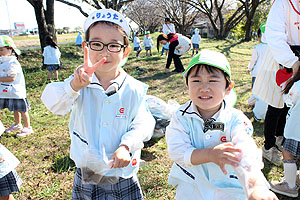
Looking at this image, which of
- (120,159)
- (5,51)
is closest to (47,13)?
(5,51)

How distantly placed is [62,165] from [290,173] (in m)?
2.51

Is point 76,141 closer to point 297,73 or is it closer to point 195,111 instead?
point 195,111

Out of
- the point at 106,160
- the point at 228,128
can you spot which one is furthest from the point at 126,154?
the point at 228,128

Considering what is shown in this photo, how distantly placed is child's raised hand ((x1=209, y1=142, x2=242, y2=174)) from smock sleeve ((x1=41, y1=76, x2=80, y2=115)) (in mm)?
792

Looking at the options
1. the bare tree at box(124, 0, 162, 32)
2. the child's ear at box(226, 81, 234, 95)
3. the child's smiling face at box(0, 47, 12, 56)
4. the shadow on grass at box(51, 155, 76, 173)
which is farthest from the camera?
the bare tree at box(124, 0, 162, 32)

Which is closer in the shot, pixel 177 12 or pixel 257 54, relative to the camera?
pixel 257 54

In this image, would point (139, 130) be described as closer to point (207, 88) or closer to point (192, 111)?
point (192, 111)

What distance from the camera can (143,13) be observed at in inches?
1451

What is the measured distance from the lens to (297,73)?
6.78ft

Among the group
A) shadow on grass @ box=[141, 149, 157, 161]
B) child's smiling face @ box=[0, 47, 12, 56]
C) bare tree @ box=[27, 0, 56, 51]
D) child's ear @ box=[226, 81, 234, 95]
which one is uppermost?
bare tree @ box=[27, 0, 56, 51]

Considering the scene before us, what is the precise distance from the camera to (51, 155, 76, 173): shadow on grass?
290 centimetres

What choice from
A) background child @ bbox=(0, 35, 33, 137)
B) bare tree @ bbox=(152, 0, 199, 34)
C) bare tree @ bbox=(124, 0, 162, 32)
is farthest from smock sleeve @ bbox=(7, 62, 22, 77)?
bare tree @ bbox=(124, 0, 162, 32)

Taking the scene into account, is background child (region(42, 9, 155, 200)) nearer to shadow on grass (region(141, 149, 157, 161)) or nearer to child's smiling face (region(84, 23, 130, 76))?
child's smiling face (region(84, 23, 130, 76))

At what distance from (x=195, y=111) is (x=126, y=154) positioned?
46 centimetres
